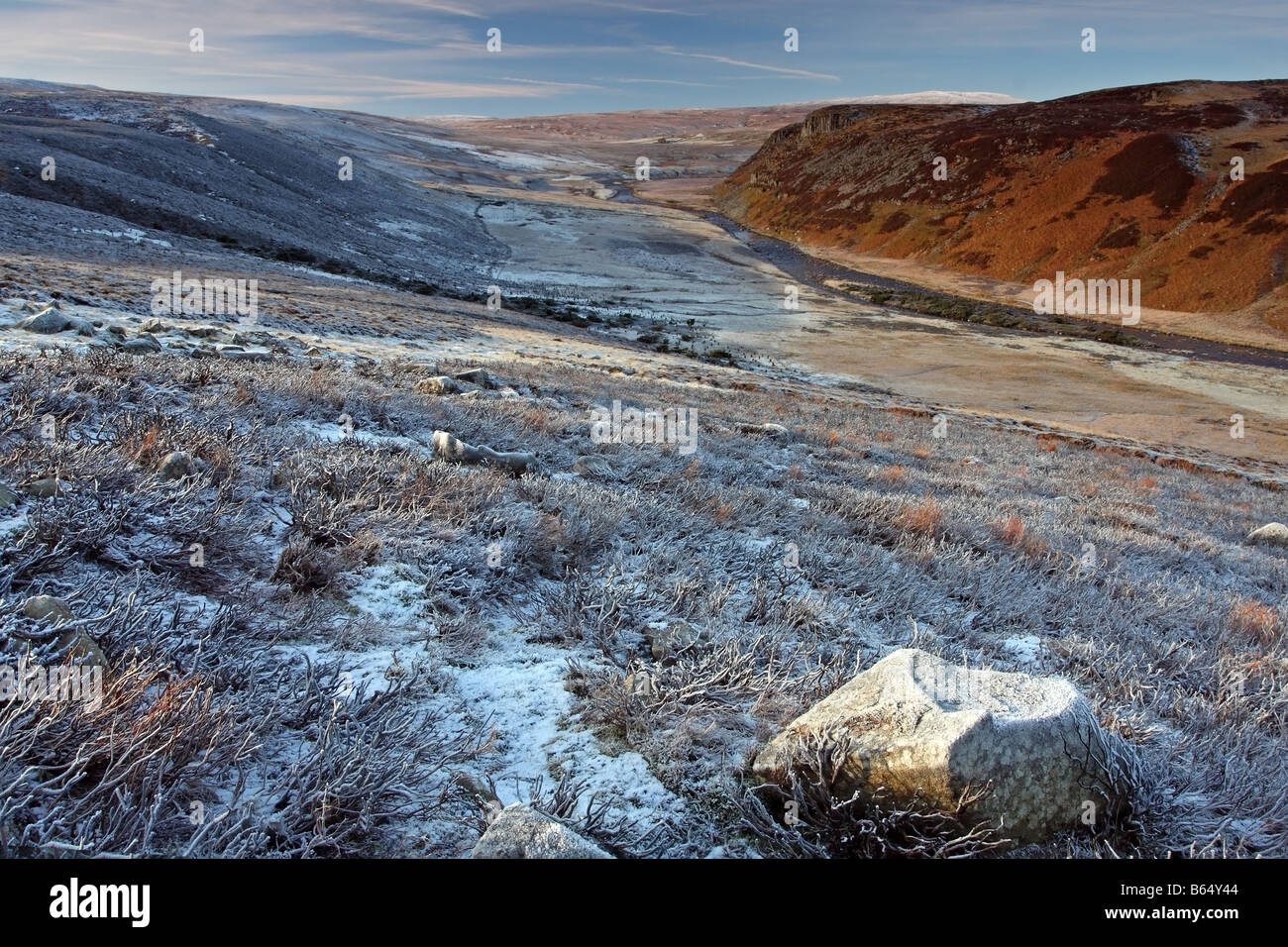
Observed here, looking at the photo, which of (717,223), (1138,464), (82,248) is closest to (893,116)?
(717,223)

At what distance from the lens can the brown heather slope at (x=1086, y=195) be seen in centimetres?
3991

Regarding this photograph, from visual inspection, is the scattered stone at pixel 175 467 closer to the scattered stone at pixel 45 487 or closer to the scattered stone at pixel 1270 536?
the scattered stone at pixel 45 487

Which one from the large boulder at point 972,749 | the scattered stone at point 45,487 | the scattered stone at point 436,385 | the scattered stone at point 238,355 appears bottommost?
the large boulder at point 972,749

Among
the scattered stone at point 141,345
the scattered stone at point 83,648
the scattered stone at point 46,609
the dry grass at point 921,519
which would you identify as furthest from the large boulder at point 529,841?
the scattered stone at point 141,345

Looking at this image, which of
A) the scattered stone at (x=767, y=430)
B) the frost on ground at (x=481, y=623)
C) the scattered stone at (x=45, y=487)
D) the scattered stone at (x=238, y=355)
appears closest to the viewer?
the frost on ground at (x=481, y=623)

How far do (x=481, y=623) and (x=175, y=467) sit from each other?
7.00 feet

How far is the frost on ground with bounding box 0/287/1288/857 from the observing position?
7.59 feet

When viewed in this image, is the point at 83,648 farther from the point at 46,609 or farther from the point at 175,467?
the point at 175,467

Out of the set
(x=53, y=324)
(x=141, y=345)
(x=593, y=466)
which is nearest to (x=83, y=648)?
(x=593, y=466)

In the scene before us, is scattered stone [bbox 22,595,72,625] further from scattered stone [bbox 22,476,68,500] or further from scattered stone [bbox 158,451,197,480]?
scattered stone [bbox 158,451,197,480]

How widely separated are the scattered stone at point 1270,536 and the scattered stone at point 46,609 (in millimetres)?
12238

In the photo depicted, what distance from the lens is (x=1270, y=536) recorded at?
9695mm

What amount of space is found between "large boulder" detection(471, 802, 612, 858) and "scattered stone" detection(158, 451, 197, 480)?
3.20 m

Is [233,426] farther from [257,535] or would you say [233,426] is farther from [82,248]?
[82,248]
